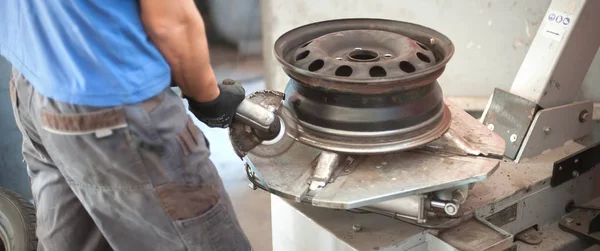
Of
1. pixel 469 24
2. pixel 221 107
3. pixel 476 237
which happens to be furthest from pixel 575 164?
pixel 221 107

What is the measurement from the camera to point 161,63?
1.07 meters

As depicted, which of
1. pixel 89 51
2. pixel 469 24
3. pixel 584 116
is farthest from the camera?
pixel 469 24

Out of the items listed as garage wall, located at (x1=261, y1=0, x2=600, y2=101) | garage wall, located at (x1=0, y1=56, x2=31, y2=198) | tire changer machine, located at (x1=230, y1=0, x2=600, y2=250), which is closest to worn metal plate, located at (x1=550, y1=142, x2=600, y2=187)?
tire changer machine, located at (x1=230, y1=0, x2=600, y2=250)

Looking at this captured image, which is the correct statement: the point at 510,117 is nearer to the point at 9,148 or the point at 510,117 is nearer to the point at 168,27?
the point at 168,27

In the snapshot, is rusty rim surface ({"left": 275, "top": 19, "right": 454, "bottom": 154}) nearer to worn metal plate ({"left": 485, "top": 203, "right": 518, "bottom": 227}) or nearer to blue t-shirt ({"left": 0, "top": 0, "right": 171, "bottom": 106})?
worn metal plate ({"left": 485, "top": 203, "right": 518, "bottom": 227})

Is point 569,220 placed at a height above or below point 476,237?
below

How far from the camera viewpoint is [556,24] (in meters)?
1.57

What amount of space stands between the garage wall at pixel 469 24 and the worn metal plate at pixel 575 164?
2.22ft

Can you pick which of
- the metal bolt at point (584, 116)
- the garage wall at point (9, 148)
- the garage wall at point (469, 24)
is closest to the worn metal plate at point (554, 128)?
the metal bolt at point (584, 116)

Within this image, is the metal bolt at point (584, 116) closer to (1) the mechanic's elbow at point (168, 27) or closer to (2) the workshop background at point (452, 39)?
(2) the workshop background at point (452, 39)

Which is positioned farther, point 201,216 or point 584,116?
point 584,116

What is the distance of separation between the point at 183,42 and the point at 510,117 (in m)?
0.95

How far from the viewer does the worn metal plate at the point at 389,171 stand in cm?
121

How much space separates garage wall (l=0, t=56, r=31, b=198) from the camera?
2.23 meters
